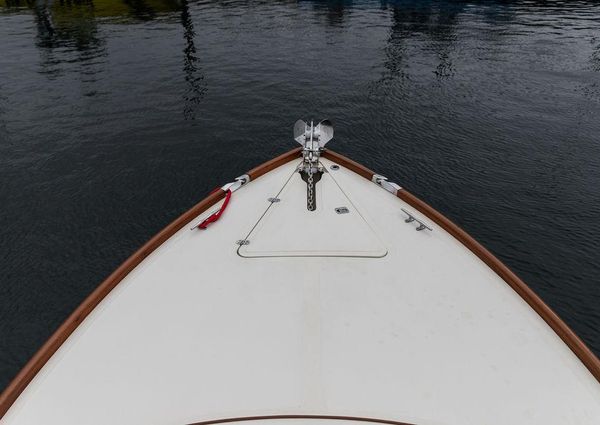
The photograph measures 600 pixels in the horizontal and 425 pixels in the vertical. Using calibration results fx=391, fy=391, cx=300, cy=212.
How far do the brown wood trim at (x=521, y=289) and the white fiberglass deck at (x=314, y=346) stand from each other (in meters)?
0.14

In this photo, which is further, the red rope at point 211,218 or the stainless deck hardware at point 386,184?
the stainless deck hardware at point 386,184

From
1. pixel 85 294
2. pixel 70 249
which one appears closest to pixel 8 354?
pixel 85 294

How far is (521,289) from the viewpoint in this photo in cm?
745

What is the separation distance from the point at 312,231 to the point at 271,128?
15517mm

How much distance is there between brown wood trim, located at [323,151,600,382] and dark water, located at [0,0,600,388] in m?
6.09

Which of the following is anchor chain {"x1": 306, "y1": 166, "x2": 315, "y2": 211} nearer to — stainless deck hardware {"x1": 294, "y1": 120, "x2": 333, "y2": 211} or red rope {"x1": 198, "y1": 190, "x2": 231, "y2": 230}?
stainless deck hardware {"x1": 294, "y1": 120, "x2": 333, "y2": 211}

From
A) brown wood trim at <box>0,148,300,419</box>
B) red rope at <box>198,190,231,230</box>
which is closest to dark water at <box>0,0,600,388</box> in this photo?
brown wood trim at <box>0,148,300,419</box>

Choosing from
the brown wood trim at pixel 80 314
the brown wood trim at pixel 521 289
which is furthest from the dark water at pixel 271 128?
the brown wood trim at pixel 521 289

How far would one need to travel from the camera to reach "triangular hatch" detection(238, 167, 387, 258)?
837 cm

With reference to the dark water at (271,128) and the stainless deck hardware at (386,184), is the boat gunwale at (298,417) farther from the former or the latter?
the dark water at (271,128)

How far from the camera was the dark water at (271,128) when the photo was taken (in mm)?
14219

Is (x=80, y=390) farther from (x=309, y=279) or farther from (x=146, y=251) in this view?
(x=309, y=279)

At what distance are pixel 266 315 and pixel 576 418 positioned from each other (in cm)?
481

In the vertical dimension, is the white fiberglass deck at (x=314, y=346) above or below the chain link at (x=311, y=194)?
below
